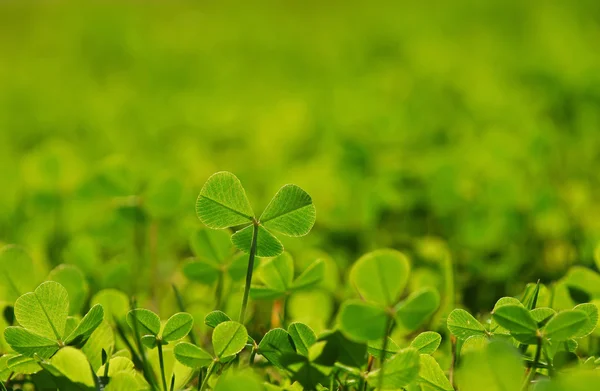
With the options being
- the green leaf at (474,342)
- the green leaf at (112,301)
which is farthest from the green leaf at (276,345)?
the green leaf at (112,301)

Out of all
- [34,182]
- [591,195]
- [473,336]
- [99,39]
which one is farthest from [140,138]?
[99,39]

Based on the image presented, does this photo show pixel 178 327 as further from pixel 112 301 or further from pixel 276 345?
pixel 112 301

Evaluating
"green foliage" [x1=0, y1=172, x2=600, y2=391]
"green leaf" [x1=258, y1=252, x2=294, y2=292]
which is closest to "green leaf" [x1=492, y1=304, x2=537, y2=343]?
"green foliage" [x1=0, y1=172, x2=600, y2=391]

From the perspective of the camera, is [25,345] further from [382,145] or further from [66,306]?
[382,145]

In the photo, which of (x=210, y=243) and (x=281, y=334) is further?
(x=210, y=243)

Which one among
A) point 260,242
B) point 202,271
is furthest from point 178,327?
point 202,271

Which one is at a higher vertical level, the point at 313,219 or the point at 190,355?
the point at 313,219
